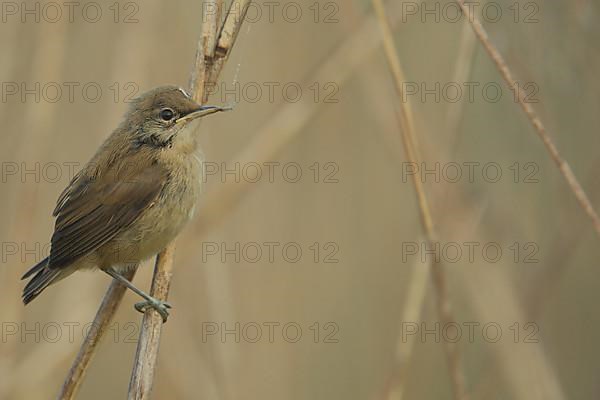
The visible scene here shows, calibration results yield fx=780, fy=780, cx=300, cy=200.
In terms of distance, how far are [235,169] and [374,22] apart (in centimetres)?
95

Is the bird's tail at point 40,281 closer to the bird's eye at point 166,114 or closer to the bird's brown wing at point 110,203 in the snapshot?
the bird's brown wing at point 110,203

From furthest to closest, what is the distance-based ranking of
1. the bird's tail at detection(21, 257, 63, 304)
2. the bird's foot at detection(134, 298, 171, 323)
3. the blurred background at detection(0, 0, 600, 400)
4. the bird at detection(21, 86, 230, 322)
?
the blurred background at detection(0, 0, 600, 400) → the bird at detection(21, 86, 230, 322) → the bird's tail at detection(21, 257, 63, 304) → the bird's foot at detection(134, 298, 171, 323)

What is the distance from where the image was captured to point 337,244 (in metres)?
4.79

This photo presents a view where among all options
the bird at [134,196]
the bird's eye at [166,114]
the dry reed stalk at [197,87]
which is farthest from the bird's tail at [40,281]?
the bird's eye at [166,114]

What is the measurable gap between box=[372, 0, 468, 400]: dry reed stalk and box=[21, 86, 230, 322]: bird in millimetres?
895

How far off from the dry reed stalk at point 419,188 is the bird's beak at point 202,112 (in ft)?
2.15

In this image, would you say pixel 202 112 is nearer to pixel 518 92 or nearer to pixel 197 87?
pixel 197 87

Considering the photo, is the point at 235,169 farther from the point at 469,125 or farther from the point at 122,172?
the point at 469,125

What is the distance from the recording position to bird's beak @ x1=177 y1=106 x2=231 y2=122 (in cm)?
292

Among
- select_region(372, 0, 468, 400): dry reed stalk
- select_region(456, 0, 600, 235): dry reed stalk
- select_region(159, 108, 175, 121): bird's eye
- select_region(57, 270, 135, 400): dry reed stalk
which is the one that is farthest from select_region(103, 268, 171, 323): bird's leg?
select_region(456, 0, 600, 235): dry reed stalk

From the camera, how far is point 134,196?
330 centimetres

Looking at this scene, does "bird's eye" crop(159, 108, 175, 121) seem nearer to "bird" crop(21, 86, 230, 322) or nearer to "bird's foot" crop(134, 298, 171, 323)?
"bird" crop(21, 86, 230, 322)

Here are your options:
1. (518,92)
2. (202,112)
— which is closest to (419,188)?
(518,92)

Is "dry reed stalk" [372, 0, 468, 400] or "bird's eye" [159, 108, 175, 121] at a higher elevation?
"bird's eye" [159, 108, 175, 121]
